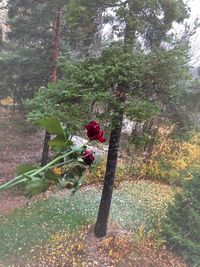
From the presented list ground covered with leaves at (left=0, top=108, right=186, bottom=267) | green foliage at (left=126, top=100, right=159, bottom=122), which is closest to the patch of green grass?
ground covered with leaves at (left=0, top=108, right=186, bottom=267)

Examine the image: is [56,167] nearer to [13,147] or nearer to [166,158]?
[166,158]

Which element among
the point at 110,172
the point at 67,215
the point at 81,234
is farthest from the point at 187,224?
the point at 67,215

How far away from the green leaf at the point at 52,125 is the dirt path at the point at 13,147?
12124mm

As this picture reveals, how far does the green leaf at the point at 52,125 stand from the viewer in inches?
30.8

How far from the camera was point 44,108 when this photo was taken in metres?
8.49

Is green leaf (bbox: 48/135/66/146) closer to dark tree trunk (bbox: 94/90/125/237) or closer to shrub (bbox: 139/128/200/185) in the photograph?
dark tree trunk (bbox: 94/90/125/237)

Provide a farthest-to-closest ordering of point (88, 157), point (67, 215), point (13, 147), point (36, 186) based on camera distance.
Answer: point (13, 147) → point (67, 215) → point (88, 157) → point (36, 186)

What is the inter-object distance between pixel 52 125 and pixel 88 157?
0.38 feet

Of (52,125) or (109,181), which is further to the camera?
(109,181)

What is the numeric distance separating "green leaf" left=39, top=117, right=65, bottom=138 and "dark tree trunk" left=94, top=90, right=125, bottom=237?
7.18 metres

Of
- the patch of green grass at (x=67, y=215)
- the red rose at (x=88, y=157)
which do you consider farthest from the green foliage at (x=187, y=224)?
the red rose at (x=88, y=157)

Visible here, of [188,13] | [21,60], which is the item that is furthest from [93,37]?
[21,60]

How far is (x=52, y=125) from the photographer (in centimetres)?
80

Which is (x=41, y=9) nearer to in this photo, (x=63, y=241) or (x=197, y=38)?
(x=197, y=38)
